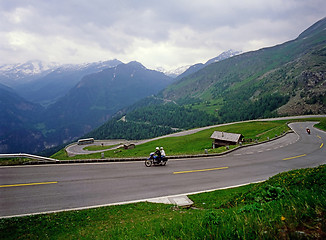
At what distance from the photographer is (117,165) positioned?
2173 cm

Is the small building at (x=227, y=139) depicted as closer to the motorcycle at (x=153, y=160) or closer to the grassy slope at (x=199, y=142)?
the grassy slope at (x=199, y=142)

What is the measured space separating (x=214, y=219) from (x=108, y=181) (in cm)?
1350

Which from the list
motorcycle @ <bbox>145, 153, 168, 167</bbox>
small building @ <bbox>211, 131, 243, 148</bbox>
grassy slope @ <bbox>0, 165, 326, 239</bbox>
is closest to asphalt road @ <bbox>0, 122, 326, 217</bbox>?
motorcycle @ <bbox>145, 153, 168, 167</bbox>

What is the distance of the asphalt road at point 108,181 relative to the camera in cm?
1285

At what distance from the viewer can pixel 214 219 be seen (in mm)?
5352

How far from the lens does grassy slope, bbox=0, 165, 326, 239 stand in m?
3.39

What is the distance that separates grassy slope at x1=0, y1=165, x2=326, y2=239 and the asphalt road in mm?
1803

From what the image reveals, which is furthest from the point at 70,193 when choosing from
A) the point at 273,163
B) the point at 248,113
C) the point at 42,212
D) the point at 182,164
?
the point at 248,113

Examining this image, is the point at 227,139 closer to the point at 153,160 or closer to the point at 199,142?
the point at 199,142

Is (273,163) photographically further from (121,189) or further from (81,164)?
(81,164)

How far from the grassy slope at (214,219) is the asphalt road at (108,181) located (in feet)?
5.92

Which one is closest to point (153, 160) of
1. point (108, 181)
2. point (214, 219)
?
point (108, 181)

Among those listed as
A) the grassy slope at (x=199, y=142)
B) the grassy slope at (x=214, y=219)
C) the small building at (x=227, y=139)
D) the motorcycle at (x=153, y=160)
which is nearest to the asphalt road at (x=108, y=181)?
the motorcycle at (x=153, y=160)

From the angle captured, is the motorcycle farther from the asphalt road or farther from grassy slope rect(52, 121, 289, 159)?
grassy slope rect(52, 121, 289, 159)
